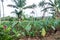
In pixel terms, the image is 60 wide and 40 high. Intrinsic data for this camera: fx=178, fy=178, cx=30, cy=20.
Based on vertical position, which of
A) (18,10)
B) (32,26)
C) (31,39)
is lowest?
(31,39)

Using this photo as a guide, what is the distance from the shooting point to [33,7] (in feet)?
35.6

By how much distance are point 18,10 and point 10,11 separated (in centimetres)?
74

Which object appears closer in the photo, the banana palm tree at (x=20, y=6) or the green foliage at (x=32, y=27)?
the green foliage at (x=32, y=27)

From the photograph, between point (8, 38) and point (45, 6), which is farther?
point (45, 6)

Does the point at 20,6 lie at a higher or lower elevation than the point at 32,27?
higher

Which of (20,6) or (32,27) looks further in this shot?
(20,6)

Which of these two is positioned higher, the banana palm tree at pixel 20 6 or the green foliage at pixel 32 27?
the banana palm tree at pixel 20 6

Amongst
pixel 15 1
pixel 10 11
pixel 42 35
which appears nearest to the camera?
pixel 42 35

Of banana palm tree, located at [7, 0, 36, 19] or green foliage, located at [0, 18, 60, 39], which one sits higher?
banana palm tree, located at [7, 0, 36, 19]

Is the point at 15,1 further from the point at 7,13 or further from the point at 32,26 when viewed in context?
the point at 32,26

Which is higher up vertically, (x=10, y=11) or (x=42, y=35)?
(x=10, y=11)

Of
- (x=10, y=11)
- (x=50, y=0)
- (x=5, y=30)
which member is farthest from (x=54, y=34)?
(x=5, y=30)

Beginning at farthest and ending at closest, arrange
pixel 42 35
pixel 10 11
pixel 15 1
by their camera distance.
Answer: pixel 10 11
pixel 15 1
pixel 42 35

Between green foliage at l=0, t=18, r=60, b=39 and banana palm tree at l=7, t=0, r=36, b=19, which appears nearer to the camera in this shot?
green foliage at l=0, t=18, r=60, b=39
